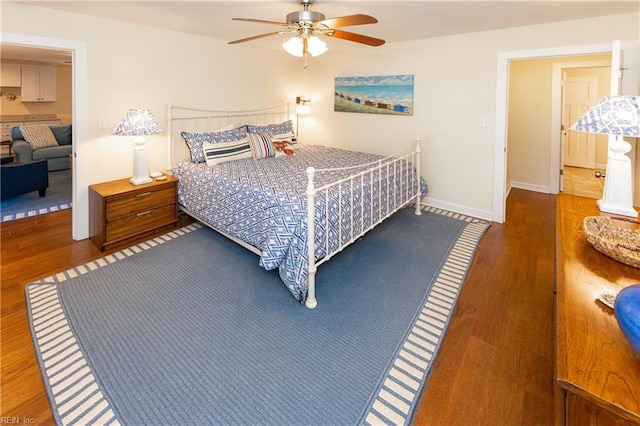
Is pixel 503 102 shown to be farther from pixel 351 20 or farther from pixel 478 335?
pixel 478 335

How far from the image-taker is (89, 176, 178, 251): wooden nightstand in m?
3.29

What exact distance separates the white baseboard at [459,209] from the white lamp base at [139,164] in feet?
11.7

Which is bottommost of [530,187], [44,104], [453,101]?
[530,187]

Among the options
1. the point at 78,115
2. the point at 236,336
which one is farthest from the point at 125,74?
the point at 236,336

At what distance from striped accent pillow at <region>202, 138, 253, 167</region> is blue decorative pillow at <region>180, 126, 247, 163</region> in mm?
94

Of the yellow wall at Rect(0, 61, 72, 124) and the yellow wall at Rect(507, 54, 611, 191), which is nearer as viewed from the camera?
the yellow wall at Rect(507, 54, 611, 191)

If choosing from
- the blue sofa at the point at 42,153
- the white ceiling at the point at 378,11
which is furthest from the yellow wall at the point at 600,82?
the blue sofa at the point at 42,153

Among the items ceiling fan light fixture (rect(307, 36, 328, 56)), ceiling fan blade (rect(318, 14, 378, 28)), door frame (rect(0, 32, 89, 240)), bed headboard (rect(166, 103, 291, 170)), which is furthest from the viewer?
bed headboard (rect(166, 103, 291, 170))

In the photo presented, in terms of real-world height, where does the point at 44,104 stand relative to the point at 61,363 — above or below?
above

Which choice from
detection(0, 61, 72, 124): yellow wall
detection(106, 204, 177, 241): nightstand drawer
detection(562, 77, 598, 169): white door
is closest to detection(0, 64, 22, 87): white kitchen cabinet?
detection(0, 61, 72, 124): yellow wall

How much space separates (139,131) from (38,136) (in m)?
4.86

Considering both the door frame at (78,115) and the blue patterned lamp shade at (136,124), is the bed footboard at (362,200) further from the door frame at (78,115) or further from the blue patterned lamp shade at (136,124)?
the door frame at (78,115)

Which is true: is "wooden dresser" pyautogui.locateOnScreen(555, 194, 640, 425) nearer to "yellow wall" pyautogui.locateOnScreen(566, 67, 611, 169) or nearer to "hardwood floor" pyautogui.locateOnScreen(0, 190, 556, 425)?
"hardwood floor" pyautogui.locateOnScreen(0, 190, 556, 425)

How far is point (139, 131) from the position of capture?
3.44 metres
